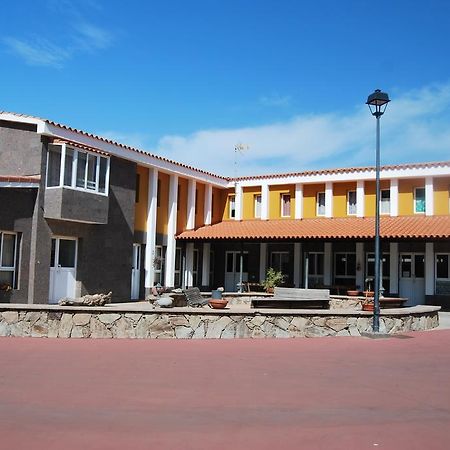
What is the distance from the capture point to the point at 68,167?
1875 centimetres

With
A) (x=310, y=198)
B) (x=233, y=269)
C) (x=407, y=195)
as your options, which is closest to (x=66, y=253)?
(x=233, y=269)

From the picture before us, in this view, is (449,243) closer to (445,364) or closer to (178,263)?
(178,263)

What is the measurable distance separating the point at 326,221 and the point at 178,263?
25.2 feet

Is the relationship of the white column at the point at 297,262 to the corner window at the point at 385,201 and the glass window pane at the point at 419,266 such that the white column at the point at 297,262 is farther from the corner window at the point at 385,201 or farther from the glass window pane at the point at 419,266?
the glass window pane at the point at 419,266

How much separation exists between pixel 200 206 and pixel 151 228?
17.3ft

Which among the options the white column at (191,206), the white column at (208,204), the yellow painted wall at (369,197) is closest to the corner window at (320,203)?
the yellow painted wall at (369,197)

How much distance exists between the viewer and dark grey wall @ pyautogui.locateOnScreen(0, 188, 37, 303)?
17391 millimetres

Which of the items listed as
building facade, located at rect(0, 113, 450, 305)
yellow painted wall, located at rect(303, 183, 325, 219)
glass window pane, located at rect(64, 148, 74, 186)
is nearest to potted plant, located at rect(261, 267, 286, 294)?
building facade, located at rect(0, 113, 450, 305)

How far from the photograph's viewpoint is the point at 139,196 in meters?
23.9

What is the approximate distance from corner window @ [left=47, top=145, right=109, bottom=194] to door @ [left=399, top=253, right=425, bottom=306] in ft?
45.4

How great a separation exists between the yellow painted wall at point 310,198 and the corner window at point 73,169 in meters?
11.7

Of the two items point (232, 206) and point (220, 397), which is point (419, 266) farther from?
point (220, 397)

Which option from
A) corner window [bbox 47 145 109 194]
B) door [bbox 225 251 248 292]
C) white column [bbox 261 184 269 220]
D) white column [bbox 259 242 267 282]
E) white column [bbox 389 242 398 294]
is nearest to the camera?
corner window [bbox 47 145 109 194]

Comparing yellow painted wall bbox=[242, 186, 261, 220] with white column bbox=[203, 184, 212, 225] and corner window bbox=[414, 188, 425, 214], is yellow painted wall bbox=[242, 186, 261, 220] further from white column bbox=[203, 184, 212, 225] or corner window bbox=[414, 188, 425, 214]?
corner window bbox=[414, 188, 425, 214]
